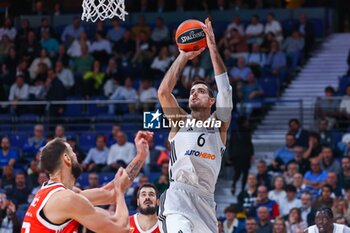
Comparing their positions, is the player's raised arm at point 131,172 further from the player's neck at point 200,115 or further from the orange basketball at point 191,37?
the orange basketball at point 191,37

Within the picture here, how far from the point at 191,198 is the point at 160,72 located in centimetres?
1067

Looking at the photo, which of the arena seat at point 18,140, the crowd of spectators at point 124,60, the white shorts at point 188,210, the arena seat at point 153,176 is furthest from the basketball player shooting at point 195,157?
the arena seat at point 18,140

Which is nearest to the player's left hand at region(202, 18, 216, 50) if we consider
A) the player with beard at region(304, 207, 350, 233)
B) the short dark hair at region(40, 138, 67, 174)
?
the short dark hair at region(40, 138, 67, 174)

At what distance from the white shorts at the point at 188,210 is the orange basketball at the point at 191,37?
4.58 ft

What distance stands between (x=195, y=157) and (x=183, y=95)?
8960mm

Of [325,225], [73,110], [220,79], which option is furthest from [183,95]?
[220,79]

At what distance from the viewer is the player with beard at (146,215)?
10.6 metres

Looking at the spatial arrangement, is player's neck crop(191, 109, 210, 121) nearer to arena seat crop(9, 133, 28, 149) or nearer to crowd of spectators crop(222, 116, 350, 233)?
crowd of spectators crop(222, 116, 350, 233)

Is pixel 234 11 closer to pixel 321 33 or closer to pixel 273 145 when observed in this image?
pixel 321 33

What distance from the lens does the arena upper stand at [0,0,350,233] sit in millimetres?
15844

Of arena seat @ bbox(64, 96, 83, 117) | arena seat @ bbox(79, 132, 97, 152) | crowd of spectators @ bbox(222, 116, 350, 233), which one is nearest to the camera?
crowd of spectators @ bbox(222, 116, 350, 233)

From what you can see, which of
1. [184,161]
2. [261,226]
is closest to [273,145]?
[261,226]

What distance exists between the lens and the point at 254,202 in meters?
15.5

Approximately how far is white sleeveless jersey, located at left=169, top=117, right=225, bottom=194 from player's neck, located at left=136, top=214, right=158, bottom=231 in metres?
1.43
